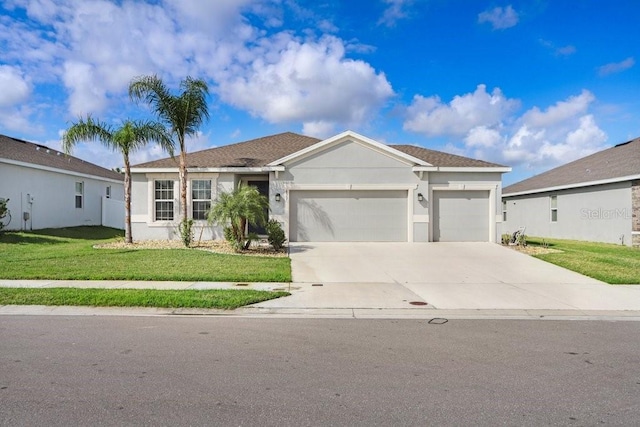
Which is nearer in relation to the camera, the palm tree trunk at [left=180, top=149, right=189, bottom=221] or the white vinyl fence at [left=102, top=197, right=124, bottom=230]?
the palm tree trunk at [left=180, top=149, right=189, bottom=221]

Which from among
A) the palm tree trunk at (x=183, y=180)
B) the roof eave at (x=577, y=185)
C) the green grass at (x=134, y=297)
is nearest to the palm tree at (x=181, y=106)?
the palm tree trunk at (x=183, y=180)

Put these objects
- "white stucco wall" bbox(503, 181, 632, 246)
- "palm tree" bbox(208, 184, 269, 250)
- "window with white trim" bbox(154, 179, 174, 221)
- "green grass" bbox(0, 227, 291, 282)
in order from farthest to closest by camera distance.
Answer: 1. "white stucco wall" bbox(503, 181, 632, 246)
2. "window with white trim" bbox(154, 179, 174, 221)
3. "palm tree" bbox(208, 184, 269, 250)
4. "green grass" bbox(0, 227, 291, 282)

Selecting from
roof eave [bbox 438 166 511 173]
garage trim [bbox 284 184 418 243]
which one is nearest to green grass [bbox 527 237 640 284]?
roof eave [bbox 438 166 511 173]

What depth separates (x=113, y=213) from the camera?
26719 millimetres

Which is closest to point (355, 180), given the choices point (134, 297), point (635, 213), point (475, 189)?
point (475, 189)

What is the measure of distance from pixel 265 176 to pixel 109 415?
15.3m

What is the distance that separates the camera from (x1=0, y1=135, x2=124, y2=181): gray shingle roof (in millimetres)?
20281

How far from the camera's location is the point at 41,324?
6586mm

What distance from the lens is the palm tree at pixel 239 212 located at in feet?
47.3

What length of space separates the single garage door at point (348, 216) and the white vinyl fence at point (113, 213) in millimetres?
14372

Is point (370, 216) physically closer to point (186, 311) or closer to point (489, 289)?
point (489, 289)

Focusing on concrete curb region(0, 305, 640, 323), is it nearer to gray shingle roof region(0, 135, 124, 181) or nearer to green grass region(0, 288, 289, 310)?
green grass region(0, 288, 289, 310)

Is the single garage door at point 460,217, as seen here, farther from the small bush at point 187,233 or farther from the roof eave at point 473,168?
the small bush at point 187,233

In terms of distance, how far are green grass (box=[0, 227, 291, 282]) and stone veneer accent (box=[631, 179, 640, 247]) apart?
15.2 meters
